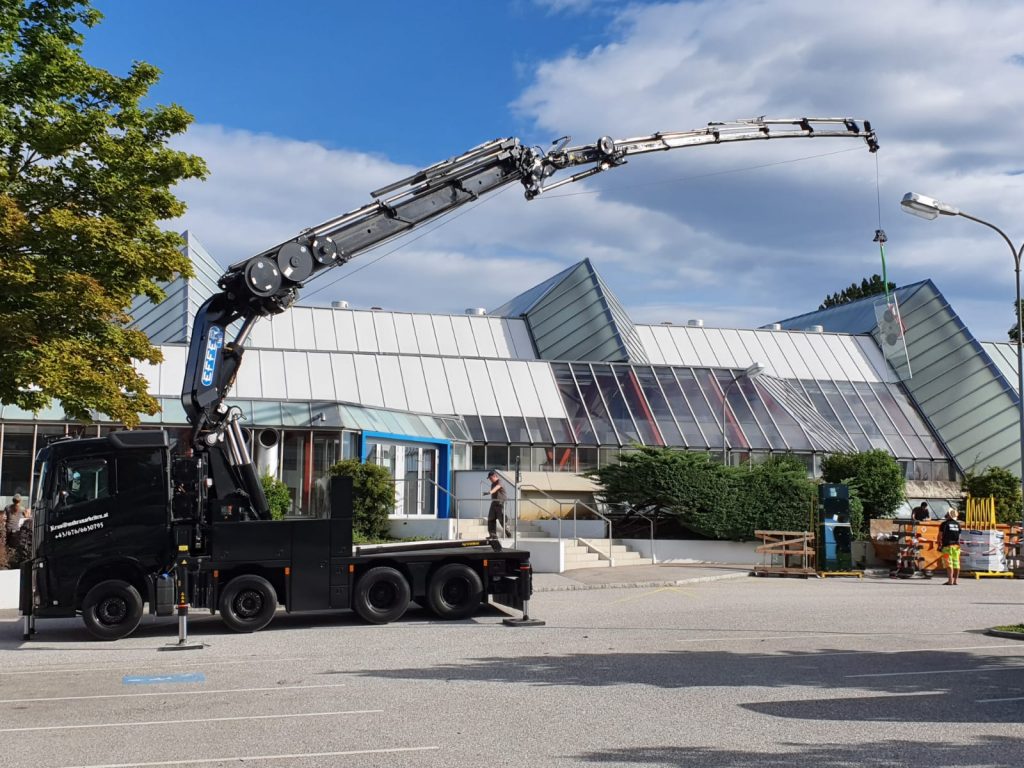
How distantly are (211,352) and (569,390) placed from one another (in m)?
23.9

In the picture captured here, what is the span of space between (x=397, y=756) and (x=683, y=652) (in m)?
6.39

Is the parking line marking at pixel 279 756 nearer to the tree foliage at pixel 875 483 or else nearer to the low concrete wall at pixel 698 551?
the low concrete wall at pixel 698 551

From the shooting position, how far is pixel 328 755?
7.51 m

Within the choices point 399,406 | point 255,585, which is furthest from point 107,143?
point 399,406

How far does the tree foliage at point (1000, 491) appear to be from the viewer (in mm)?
32781

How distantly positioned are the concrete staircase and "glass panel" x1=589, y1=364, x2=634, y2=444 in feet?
23.8

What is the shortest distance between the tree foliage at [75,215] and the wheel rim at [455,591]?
6190 millimetres

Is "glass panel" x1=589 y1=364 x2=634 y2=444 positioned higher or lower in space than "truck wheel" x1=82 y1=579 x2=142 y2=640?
higher

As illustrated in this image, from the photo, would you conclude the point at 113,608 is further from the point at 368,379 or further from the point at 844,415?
the point at 844,415

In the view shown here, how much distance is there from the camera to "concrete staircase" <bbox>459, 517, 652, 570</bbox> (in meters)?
26.7

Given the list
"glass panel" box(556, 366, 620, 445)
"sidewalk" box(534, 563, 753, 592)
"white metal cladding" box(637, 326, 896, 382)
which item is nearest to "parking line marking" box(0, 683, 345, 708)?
"sidewalk" box(534, 563, 753, 592)

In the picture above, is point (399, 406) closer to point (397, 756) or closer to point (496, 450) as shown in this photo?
point (496, 450)

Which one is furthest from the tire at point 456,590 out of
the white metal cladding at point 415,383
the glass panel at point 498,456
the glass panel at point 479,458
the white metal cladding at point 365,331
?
the white metal cladding at point 365,331

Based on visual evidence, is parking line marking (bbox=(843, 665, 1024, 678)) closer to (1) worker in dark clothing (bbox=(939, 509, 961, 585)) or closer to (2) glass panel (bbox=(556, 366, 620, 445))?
(1) worker in dark clothing (bbox=(939, 509, 961, 585))
